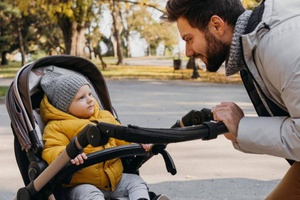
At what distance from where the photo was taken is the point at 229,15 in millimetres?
2291

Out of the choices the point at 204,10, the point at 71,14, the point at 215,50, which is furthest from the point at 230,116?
the point at 71,14

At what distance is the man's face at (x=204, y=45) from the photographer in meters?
2.30

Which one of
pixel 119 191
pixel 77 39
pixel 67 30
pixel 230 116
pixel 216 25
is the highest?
pixel 216 25

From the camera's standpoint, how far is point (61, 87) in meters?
3.84

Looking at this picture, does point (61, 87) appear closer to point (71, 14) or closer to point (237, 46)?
point (237, 46)

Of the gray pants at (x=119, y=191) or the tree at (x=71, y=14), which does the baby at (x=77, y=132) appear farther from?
the tree at (x=71, y=14)

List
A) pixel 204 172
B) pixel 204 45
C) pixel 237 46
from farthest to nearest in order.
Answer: pixel 204 172, pixel 204 45, pixel 237 46

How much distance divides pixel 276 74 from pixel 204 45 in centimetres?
37

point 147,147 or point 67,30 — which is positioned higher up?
point 147,147

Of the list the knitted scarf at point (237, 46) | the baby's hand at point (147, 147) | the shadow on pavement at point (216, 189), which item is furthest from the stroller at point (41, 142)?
the shadow on pavement at point (216, 189)

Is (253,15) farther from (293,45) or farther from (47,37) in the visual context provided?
(47,37)

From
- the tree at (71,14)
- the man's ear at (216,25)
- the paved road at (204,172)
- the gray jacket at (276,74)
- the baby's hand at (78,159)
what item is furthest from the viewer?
the tree at (71,14)

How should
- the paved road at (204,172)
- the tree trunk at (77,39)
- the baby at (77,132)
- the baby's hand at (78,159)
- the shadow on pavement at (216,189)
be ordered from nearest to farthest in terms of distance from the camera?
1. the baby's hand at (78,159)
2. the baby at (77,132)
3. the shadow on pavement at (216,189)
4. the paved road at (204,172)
5. the tree trunk at (77,39)

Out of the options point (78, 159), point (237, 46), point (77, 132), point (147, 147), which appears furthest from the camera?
point (77, 132)
